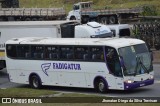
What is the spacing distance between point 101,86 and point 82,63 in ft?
4.83

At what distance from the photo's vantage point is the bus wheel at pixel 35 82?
26442mm

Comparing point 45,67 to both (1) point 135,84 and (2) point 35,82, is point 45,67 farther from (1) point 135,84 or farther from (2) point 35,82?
(1) point 135,84

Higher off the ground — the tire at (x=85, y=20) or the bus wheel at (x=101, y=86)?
the tire at (x=85, y=20)

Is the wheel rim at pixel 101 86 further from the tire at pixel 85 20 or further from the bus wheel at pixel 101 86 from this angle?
the tire at pixel 85 20

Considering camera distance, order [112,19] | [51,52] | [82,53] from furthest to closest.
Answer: [112,19]
[51,52]
[82,53]

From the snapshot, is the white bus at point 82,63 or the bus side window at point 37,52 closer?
the white bus at point 82,63

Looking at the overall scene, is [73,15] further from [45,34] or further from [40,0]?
[45,34]

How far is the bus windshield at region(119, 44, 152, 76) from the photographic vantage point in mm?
22578

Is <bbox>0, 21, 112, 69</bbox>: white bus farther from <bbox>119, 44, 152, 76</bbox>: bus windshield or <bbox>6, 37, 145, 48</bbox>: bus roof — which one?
<bbox>119, 44, 152, 76</bbox>: bus windshield

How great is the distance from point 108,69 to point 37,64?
187 inches

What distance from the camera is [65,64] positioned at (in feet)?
81.7

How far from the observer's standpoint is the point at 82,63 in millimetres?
24109

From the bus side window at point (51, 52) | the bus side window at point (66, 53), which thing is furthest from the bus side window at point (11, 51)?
the bus side window at point (66, 53)

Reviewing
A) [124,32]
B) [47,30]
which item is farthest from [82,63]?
[124,32]
